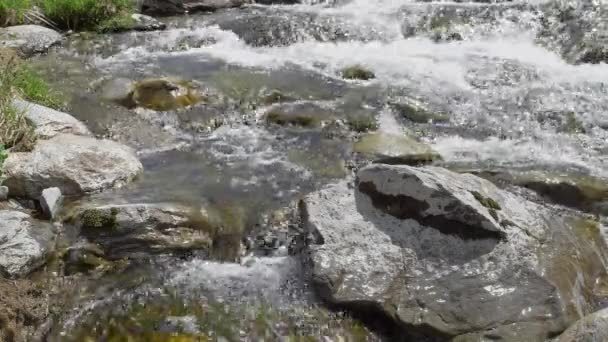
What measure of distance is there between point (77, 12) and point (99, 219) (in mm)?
9564

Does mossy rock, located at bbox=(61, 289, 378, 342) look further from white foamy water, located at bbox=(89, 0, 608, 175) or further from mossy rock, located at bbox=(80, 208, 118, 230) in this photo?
white foamy water, located at bbox=(89, 0, 608, 175)

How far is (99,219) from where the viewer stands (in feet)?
23.3

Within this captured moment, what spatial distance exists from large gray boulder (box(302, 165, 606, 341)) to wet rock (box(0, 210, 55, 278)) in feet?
9.97

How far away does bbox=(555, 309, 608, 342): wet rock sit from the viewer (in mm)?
4445

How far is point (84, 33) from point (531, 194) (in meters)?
11.3

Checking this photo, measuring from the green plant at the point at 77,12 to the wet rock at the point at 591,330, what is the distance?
13.5 metres

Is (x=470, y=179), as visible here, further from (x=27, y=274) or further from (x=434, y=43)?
(x=434, y=43)

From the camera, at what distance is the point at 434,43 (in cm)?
1412

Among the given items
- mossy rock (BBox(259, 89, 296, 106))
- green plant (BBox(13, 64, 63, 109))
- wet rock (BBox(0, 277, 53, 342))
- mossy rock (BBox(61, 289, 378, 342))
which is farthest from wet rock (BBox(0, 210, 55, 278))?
mossy rock (BBox(259, 89, 296, 106))

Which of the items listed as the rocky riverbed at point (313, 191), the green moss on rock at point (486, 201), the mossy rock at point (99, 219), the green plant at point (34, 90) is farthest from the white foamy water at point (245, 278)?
the green plant at point (34, 90)

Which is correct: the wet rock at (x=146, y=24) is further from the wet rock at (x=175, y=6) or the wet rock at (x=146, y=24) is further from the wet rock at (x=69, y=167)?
the wet rock at (x=69, y=167)

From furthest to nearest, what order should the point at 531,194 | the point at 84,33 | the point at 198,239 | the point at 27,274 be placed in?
the point at 84,33, the point at 531,194, the point at 198,239, the point at 27,274

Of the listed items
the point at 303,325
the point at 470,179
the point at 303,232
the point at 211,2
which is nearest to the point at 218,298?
the point at 303,325

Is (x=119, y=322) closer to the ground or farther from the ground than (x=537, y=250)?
closer to the ground
